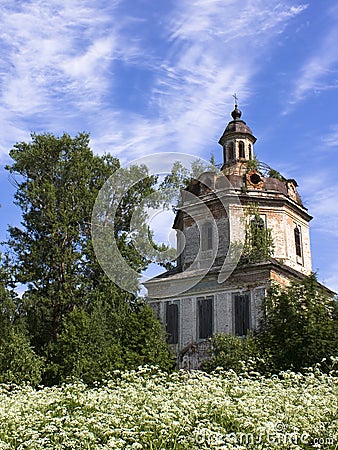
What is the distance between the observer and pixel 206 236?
27.4m

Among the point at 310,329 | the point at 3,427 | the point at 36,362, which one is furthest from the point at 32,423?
the point at 36,362

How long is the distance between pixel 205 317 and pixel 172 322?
1.83 metres

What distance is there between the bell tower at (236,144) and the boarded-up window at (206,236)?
3.83 m

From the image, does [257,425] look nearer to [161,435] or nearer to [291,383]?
[161,435]

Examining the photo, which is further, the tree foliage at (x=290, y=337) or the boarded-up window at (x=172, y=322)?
the boarded-up window at (x=172, y=322)

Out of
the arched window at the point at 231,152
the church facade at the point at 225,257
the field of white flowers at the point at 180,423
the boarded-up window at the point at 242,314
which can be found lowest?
the field of white flowers at the point at 180,423

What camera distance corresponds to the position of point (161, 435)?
7.62m

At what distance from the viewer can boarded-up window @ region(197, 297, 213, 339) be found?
991 inches

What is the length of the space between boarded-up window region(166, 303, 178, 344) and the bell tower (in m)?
7.97

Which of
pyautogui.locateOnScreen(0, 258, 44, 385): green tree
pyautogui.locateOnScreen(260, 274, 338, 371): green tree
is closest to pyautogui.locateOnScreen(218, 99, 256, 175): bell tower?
pyautogui.locateOnScreen(260, 274, 338, 371): green tree

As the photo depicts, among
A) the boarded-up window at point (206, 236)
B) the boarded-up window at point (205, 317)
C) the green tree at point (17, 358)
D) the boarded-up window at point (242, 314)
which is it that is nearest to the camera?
the green tree at point (17, 358)

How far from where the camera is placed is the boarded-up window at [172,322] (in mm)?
26033

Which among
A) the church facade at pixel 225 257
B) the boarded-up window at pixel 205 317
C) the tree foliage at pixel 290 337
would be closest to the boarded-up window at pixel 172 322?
the church facade at pixel 225 257

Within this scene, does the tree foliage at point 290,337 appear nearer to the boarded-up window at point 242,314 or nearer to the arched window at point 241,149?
the boarded-up window at point 242,314
